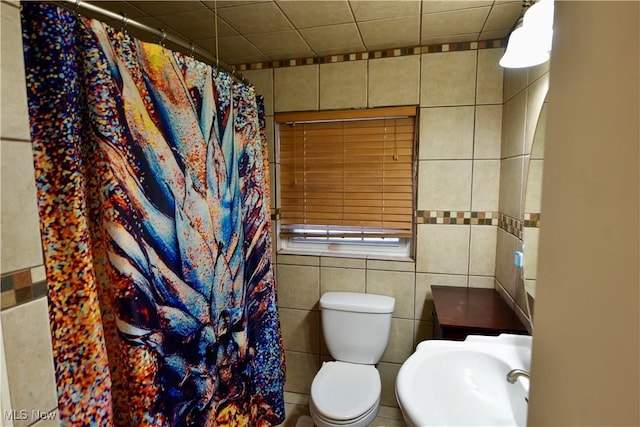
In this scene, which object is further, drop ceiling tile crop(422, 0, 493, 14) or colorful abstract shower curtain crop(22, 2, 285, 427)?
drop ceiling tile crop(422, 0, 493, 14)

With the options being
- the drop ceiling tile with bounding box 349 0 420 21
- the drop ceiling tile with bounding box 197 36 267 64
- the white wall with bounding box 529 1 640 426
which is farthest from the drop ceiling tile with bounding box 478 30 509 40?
the white wall with bounding box 529 1 640 426

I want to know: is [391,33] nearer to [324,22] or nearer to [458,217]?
[324,22]

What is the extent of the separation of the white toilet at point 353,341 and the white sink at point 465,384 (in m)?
0.70

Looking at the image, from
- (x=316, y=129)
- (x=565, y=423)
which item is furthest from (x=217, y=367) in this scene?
(x=316, y=129)

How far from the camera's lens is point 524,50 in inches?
43.2

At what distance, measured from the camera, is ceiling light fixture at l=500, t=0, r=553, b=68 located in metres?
1.00

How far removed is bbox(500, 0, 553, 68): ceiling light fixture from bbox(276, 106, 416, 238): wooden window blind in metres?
0.79

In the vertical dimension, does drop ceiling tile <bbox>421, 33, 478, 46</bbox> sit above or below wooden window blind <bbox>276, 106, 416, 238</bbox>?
above

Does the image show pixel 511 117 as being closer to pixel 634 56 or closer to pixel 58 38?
pixel 634 56

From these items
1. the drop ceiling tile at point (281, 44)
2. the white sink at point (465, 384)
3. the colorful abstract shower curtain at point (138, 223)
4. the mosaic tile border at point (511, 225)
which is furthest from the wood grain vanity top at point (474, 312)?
the drop ceiling tile at point (281, 44)

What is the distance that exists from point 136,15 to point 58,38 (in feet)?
3.45

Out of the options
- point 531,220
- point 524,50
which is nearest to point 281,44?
point 524,50

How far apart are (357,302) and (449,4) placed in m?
1.55

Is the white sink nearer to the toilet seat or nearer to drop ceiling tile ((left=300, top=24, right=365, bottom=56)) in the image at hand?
the toilet seat
